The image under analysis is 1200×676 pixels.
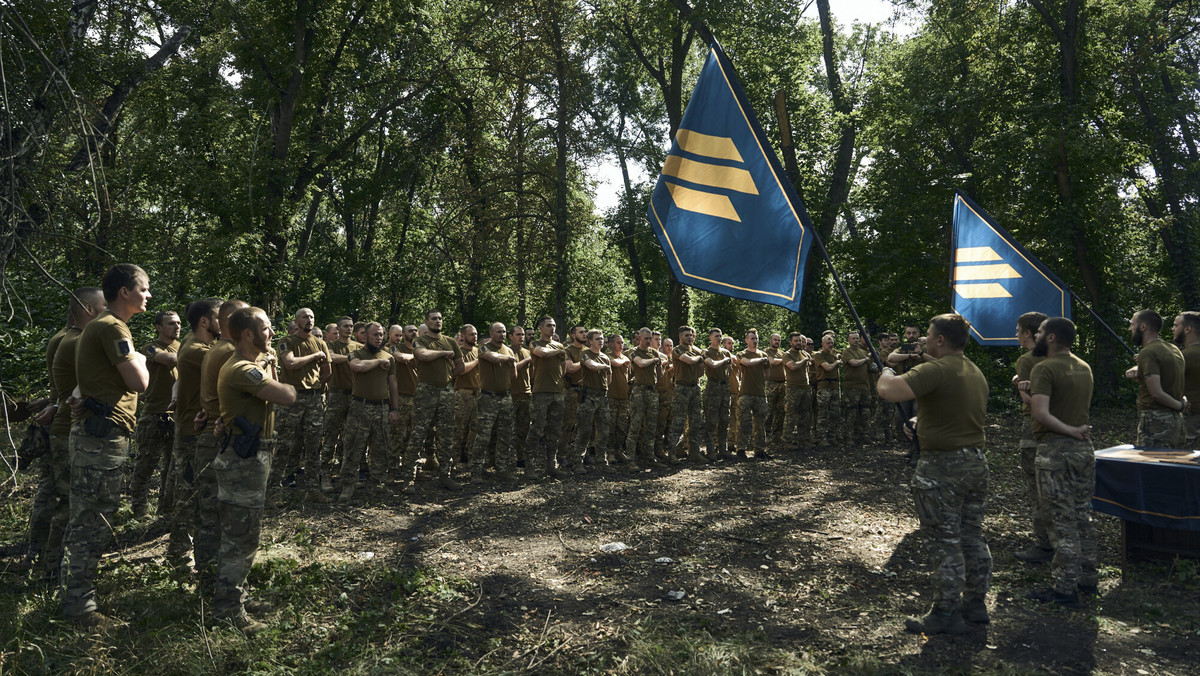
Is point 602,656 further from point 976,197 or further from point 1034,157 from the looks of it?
point 976,197

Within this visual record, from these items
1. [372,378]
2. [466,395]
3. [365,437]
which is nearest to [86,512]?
[365,437]

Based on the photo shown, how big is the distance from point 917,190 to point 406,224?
16856 millimetres

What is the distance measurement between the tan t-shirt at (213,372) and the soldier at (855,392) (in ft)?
37.0

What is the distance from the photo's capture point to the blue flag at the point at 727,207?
222 inches

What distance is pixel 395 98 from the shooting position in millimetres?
19453

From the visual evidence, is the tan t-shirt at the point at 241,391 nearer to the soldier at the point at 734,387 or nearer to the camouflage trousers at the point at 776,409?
the soldier at the point at 734,387

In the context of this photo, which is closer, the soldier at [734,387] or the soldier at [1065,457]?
the soldier at [1065,457]

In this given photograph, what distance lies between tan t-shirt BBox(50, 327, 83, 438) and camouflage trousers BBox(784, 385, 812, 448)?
11.1 meters

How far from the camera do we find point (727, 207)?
592cm

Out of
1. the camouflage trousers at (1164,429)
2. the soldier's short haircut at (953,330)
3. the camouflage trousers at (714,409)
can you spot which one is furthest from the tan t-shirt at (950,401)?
the camouflage trousers at (714,409)

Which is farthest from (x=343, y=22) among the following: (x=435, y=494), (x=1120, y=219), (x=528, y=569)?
(x=1120, y=219)

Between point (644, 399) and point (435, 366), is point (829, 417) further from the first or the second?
point (435, 366)

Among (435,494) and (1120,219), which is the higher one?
(1120,219)

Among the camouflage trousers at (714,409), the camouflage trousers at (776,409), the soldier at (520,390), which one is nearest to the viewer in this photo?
the soldier at (520,390)
